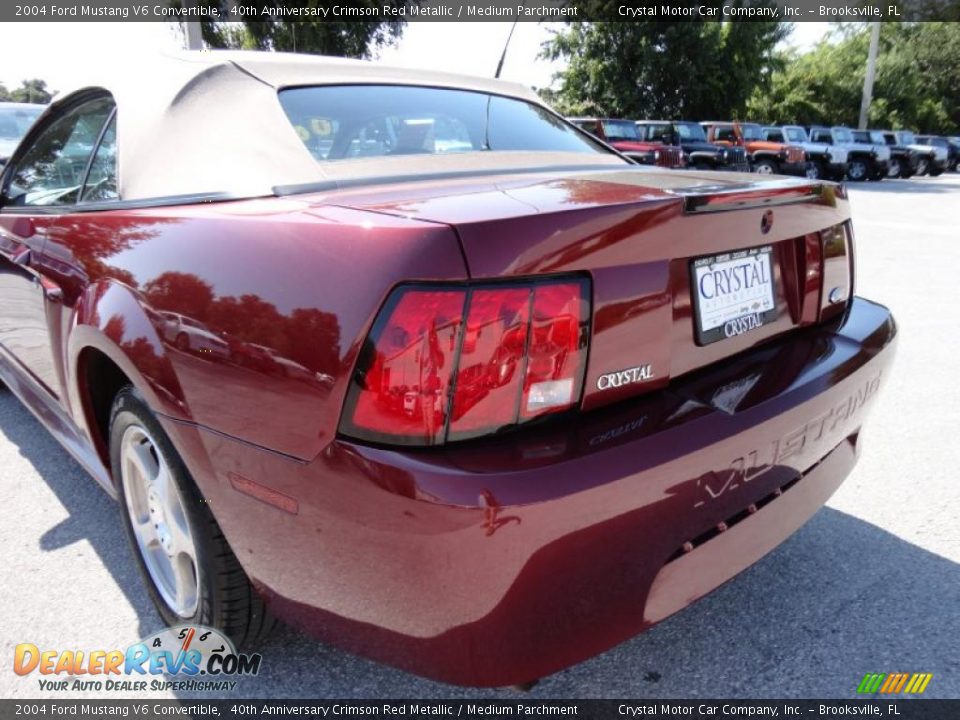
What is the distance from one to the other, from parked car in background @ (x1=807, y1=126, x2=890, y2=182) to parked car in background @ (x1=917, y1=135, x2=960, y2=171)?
7410mm

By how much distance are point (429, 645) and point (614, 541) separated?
408mm

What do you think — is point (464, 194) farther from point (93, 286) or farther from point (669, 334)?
point (93, 286)

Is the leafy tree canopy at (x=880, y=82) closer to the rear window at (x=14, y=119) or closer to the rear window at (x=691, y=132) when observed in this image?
the rear window at (x=691, y=132)

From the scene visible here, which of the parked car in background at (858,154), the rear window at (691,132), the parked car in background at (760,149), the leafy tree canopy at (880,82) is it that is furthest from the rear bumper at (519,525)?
the leafy tree canopy at (880,82)

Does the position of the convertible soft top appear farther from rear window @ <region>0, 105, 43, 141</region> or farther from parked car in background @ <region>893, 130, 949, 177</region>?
parked car in background @ <region>893, 130, 949, 177</region>

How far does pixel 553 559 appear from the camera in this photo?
1.30 meters

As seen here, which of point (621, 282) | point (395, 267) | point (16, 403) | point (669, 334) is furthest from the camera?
point (16, 403)

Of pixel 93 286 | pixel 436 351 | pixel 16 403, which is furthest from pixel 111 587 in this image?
pixel 16 403

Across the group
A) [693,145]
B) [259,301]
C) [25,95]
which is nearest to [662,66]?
[693,145]

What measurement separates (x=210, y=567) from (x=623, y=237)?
4.07ft

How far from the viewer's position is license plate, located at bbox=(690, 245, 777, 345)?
1640 mm

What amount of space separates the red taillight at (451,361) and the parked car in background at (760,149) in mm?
21272

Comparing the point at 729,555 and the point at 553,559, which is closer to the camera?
the point at 553,559

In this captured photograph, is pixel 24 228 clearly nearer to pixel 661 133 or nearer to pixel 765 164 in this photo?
pixel 661 133
